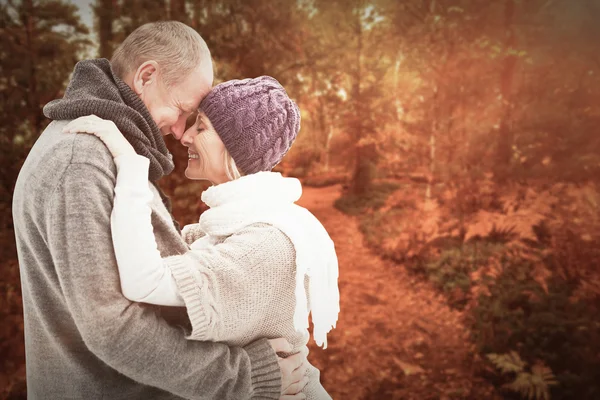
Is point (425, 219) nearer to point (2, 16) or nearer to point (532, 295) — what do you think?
point (532, 295)

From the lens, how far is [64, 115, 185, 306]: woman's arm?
4.14 ft

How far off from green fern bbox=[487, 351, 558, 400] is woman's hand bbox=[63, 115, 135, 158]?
4.27m

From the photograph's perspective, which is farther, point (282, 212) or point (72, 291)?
point (282, 212)

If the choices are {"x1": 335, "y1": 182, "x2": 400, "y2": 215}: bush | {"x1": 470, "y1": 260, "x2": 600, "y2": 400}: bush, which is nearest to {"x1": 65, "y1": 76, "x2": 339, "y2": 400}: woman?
{"x1": 470, "y1": 260, "x2": 600, "y2": 400}: bush

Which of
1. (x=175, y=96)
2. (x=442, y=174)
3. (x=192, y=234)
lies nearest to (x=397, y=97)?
(x=442, y=174)

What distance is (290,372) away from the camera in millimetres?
1688

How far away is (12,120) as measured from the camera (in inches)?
173

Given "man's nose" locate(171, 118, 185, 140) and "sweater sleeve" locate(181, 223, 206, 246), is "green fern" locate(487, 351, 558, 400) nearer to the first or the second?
"sweater sleeve" locate(181, 223, 206, 246)

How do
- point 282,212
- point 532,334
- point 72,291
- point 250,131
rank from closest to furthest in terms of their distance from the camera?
point 72,291
point 282,212
point 250,131
point 532,334

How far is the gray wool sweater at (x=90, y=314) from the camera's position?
48.4 inches

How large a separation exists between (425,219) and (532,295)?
183 cm

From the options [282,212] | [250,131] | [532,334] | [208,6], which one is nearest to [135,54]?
[250,131]

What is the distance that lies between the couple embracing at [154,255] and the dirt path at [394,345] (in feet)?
9.60

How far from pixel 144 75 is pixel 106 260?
71 centimetres
